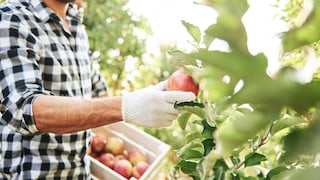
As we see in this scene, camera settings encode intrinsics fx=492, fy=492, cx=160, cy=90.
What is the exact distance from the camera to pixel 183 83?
135cm

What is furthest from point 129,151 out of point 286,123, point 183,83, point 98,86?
point 286,123

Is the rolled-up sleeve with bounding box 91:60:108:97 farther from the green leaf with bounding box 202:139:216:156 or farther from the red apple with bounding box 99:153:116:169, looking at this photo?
the green leaf with bounding box 202:139:216:156

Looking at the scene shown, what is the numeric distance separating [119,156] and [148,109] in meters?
0.78

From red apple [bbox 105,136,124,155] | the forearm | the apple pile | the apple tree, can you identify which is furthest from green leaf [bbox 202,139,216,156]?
red apple [bbox 105,136,124,155]

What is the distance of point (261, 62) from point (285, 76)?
3cm

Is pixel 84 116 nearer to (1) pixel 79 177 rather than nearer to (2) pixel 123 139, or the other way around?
(1) pixel 79 177

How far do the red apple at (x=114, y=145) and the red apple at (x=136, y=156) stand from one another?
0.18 ft

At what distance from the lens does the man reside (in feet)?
4.56

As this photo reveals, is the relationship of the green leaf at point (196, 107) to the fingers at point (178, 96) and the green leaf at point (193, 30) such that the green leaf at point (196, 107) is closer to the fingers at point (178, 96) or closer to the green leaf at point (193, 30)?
the green leaf at point (193, 30)

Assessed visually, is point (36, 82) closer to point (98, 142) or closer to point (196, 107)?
point (196, 107)

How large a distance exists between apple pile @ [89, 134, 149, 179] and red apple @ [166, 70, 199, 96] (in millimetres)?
747

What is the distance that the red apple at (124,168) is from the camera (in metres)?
2.05

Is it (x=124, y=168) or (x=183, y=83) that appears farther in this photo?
(x=124, y=168)

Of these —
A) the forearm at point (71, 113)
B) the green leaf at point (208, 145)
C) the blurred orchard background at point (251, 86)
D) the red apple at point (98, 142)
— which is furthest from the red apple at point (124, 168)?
the green leaf at point (208, 145)
